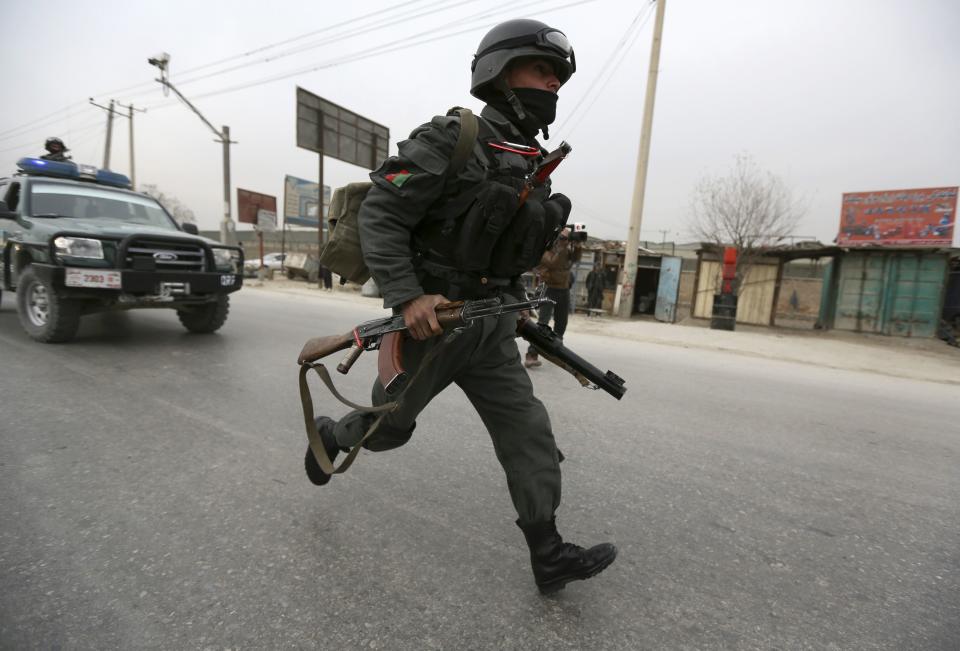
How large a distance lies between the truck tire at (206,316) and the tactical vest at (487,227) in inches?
202

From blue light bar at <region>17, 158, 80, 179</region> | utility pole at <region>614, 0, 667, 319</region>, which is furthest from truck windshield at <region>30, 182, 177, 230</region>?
utility pole at <region>614, 0, 667, 319</region>

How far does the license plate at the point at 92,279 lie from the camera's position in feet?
15.6

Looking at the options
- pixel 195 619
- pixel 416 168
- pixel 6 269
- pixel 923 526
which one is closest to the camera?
pixel 195 619

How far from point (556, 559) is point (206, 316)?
5704mm

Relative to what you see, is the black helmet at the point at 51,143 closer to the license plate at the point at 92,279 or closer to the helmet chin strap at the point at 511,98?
the license plate at the point at 92,279

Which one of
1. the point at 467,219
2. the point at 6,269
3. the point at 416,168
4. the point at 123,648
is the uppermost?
the point at 416,168

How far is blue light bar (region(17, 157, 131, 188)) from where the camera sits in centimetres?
626

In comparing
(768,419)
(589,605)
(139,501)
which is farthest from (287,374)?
(768,419)

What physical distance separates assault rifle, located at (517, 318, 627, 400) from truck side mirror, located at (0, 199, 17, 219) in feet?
19.1

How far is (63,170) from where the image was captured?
6344 millimetres

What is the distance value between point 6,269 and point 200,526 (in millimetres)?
5652

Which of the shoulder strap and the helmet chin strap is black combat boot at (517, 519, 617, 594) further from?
the helmet chin strap

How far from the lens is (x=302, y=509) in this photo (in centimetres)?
224

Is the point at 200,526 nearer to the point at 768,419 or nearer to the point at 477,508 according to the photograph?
the point at 477,508
